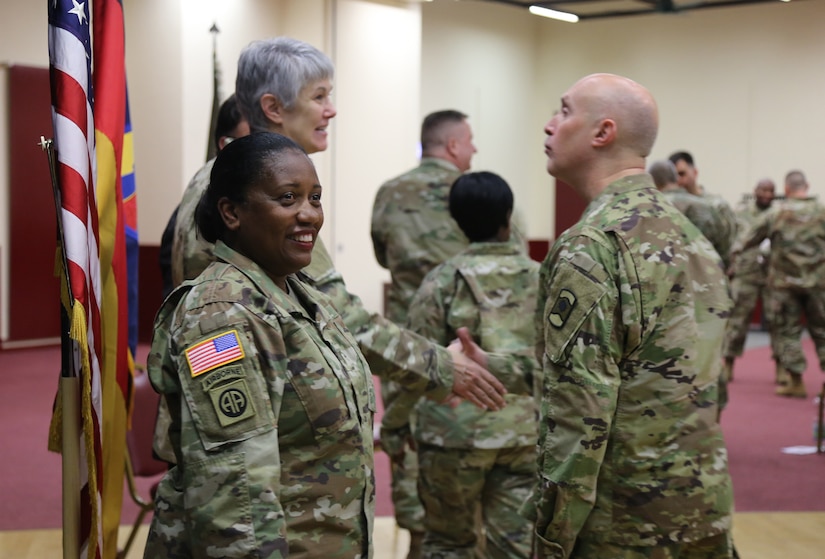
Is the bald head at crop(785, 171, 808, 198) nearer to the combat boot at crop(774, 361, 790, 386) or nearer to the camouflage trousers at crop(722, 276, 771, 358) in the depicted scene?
the camouflage trousers at crop(722, 276, 771, 358)

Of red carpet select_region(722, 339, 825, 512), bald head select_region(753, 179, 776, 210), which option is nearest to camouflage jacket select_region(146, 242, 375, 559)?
red carpet select_region(722, 339, 825, 512)

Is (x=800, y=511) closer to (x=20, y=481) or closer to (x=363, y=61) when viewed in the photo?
(x=20, y=481)

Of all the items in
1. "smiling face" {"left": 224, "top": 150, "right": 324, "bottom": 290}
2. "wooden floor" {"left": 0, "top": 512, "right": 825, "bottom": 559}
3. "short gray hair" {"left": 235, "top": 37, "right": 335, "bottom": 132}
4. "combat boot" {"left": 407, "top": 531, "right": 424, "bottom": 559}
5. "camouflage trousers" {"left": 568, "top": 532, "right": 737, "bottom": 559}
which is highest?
"short gray hair" {"left": 235, "top": 37, "right": 335, "bottom": 132}

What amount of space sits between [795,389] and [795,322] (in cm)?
55

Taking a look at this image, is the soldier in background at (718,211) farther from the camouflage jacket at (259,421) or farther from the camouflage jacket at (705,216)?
the camouflage jacket at (259,421)

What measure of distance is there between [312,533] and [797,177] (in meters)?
7.27

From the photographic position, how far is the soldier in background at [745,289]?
28.0ft

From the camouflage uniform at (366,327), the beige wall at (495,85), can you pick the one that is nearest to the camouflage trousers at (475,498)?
the camouflage uniform at (366,327)

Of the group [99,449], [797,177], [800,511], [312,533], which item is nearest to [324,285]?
[99,449]

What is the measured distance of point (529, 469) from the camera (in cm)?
327

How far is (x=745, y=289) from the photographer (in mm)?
9148

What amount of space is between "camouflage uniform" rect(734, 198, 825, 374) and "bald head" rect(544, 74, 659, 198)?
21.0 feet

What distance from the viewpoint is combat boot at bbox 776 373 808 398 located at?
26.9ft

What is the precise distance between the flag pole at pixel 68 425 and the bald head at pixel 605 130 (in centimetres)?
111
